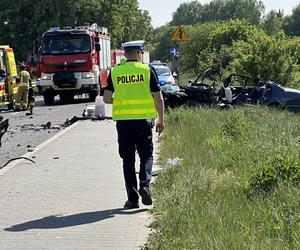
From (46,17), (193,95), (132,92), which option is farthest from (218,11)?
(132,92)

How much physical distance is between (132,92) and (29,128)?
11.2 meters

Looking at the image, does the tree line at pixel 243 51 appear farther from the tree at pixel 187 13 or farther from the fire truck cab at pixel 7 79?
the tree at pixel 187 13

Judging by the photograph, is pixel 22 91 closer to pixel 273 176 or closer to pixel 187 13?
Result: pixel 273 176

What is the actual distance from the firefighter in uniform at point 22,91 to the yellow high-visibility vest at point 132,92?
17.1 metres

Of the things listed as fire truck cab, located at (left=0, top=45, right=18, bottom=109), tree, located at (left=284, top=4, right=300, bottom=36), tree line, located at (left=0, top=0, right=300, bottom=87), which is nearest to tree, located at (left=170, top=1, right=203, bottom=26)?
tree, located at (left=284, top=4, right=300, bottom=36)

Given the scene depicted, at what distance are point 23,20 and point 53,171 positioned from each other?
179 feet

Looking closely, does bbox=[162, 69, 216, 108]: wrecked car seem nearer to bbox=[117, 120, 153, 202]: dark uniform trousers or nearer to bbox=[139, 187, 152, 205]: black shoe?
bbox=[117, 120, 153, 202]: dark uniform trousers

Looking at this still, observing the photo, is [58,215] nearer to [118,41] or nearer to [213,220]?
[213,220]

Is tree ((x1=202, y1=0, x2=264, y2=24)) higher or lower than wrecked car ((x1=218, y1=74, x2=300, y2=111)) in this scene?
higher

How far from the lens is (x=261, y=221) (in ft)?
19.5

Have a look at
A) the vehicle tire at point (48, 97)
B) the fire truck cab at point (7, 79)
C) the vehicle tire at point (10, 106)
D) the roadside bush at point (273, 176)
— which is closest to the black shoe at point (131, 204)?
the roadside bush at point (273, 176)

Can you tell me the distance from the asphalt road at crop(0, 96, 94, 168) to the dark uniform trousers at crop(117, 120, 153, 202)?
4.80 m

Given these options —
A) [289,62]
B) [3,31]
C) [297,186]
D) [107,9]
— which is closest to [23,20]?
[3,31]

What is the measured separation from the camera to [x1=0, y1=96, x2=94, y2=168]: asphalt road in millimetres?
14003
